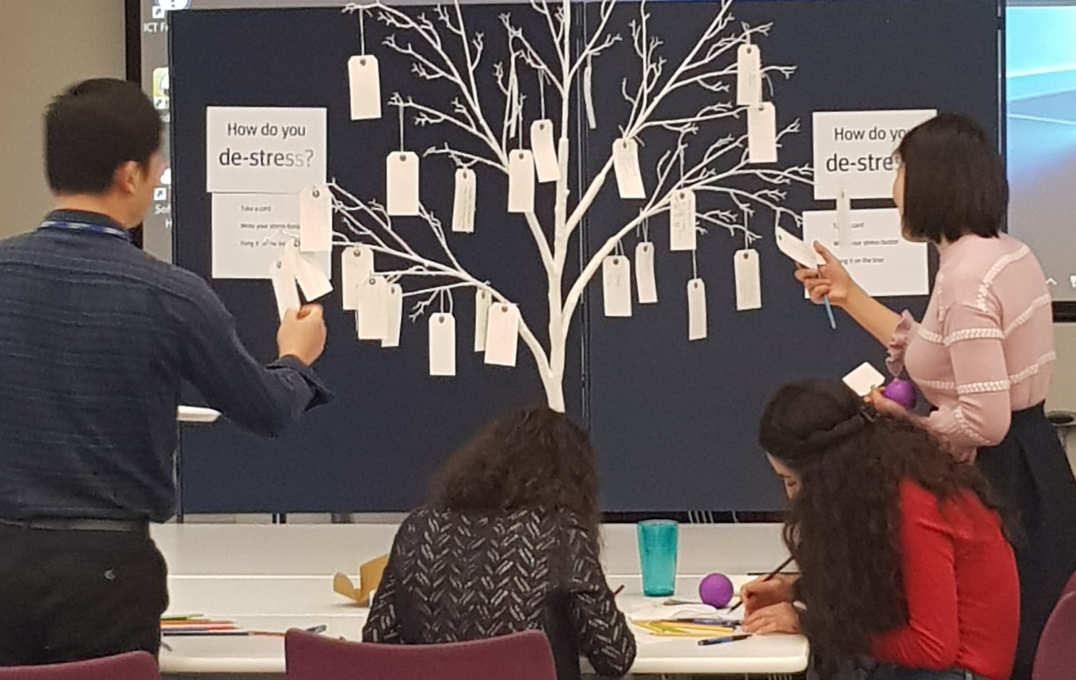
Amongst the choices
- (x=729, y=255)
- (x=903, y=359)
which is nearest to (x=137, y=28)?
(x=729, y=255)

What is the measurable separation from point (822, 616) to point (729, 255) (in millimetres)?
1339

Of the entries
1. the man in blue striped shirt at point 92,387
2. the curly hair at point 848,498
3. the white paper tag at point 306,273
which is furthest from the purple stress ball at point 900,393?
the man in blue striped shirt at point 92,387

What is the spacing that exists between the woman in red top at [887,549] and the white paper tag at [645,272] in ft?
2.74

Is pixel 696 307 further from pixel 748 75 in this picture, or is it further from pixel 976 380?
Answer: pixel 976 380

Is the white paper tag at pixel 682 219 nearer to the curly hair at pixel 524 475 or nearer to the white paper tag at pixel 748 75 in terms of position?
the white paper tag at pixel 748 75

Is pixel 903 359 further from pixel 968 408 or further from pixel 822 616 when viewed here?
pixel 822 616

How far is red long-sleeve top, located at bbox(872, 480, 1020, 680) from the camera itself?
6.95 ft

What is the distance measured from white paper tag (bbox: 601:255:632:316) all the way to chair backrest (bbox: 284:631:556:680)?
1283 mm

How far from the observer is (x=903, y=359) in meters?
2.70

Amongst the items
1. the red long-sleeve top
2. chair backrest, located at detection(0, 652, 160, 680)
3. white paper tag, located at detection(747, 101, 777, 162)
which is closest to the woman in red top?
the red long-sleeve top

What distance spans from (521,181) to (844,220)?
828mm

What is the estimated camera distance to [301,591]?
Answer: 2746 millimetres

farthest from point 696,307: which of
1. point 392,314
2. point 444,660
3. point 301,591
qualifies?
point 444,660

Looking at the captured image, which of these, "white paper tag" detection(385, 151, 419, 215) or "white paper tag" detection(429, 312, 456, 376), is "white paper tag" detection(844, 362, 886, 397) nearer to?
"white paper tag" detection(429, 312, 456, 376)
